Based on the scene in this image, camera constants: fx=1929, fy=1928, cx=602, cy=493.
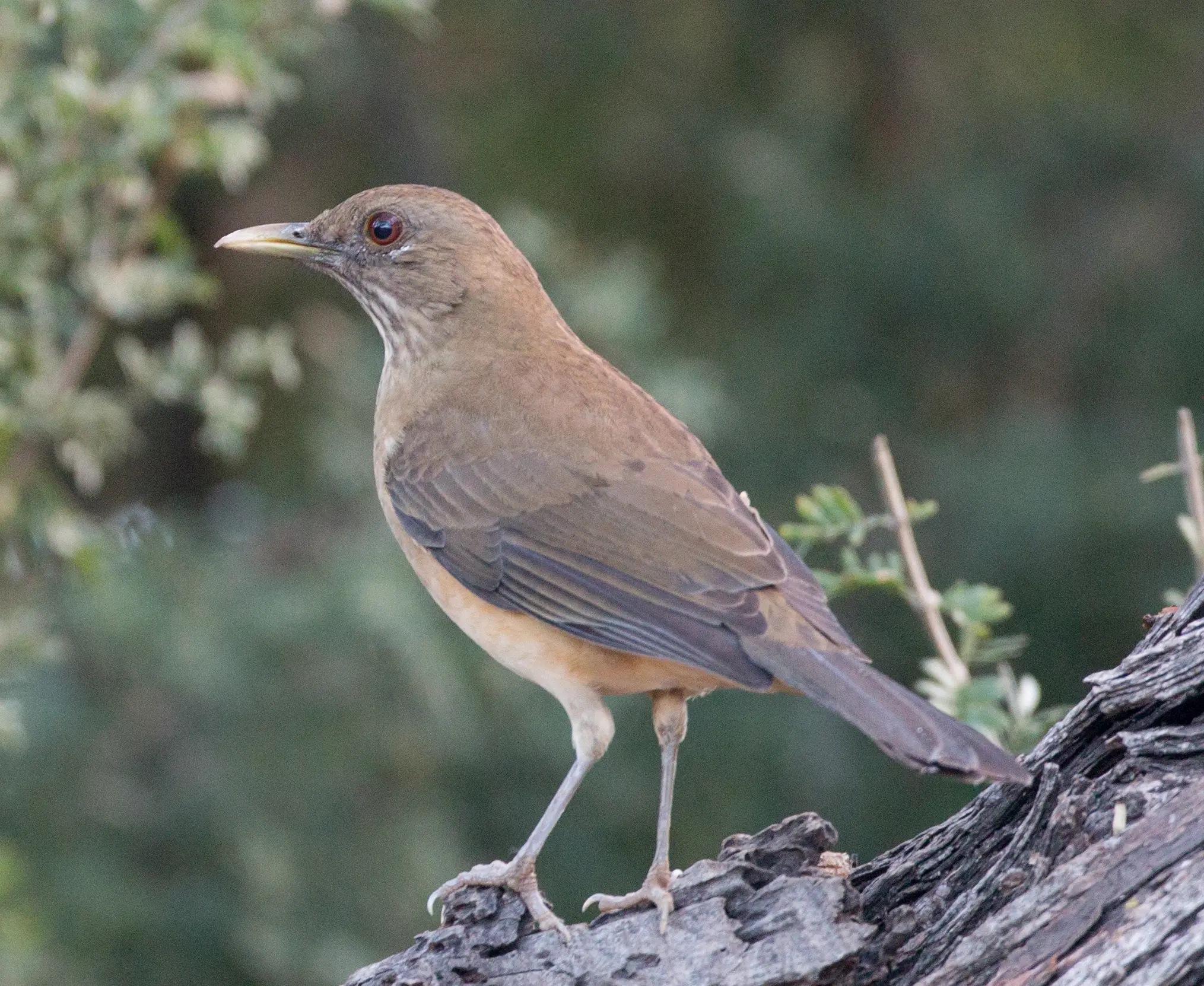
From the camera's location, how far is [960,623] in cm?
422

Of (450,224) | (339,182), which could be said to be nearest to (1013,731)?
(450,224)

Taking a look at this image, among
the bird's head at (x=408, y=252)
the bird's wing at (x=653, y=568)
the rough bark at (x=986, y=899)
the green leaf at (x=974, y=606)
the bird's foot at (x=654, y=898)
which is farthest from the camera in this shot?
the bird's head at (x=408, y=252)

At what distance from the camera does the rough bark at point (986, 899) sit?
3.31 metres

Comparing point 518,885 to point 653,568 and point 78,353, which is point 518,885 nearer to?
point 653,568

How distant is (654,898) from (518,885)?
39cm

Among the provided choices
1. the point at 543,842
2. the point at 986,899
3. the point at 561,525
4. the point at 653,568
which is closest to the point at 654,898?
the point at 543,842

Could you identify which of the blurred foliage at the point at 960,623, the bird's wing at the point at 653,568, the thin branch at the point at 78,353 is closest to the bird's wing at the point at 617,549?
the bird's wing at the point at 653,568

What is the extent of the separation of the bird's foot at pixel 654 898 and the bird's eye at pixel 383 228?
2158 millimetres

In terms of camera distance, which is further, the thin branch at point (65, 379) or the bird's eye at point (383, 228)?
the bird's eye at point (383, 228)

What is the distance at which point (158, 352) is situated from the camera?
5.91m

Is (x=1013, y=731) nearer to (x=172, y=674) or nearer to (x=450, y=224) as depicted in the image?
(x=450, y=224)

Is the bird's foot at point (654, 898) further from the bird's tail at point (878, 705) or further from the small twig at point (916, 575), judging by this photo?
the small twig at point (916, 575)

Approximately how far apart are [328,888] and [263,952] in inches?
15.0

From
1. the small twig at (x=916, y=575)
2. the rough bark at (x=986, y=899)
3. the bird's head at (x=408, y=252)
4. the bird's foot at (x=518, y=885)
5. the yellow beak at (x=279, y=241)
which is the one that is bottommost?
the rough bark at (x=986, y=899)
